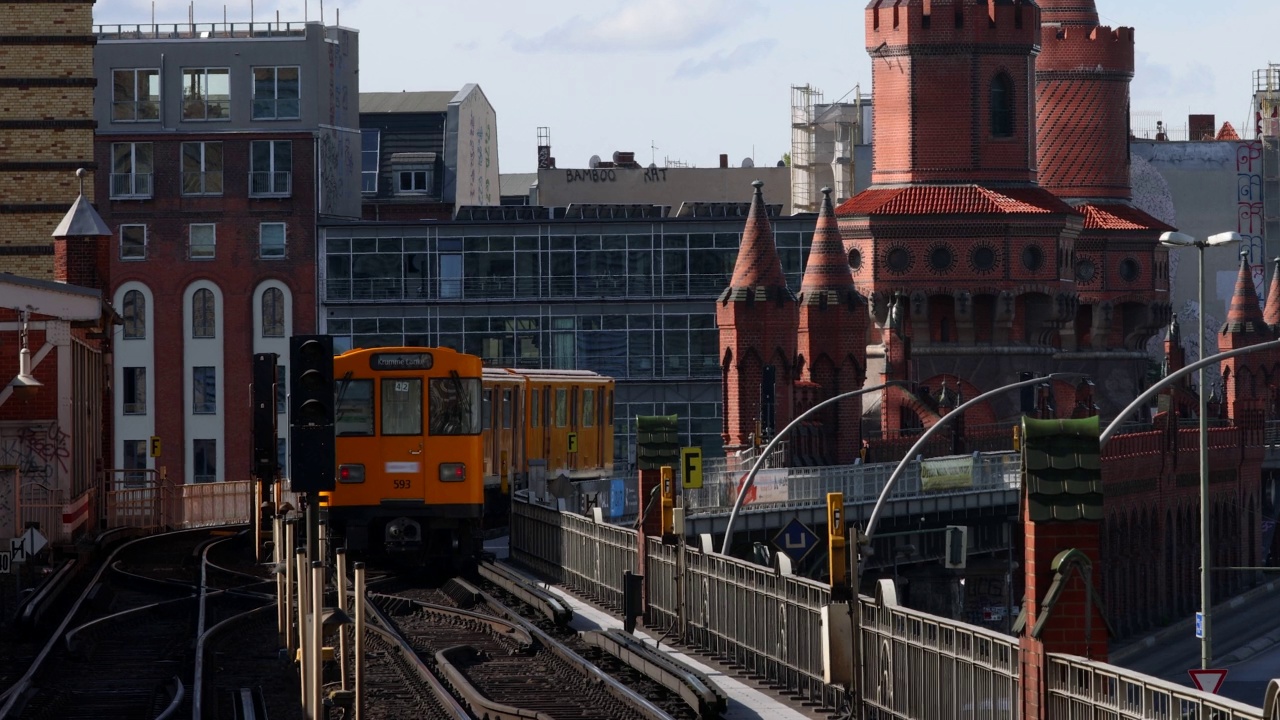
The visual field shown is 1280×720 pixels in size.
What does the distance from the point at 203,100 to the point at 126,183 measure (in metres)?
3.68

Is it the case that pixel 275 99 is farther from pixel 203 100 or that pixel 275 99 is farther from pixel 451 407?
pixel 451 407

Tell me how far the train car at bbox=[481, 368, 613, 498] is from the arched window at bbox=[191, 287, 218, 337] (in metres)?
30.1

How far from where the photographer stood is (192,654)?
22.0 metres

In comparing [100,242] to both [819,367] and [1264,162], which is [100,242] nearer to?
[819,367]

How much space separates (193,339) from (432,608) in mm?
50704

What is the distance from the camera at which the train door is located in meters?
30.4

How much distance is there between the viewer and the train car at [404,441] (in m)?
30.4

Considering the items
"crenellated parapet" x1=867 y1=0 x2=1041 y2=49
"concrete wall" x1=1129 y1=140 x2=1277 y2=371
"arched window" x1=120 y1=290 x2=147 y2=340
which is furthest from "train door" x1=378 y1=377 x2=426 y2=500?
"concrete wall" x1=1129 y1=140 x2=1277 y2=371

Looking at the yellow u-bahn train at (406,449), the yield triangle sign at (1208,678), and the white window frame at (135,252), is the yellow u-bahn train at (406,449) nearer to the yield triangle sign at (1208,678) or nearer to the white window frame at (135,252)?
the yield triangle sign at (1208,678)

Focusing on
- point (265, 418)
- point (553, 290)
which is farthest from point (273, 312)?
point (265, 418)

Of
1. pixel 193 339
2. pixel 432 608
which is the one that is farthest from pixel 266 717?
pixel 193 339

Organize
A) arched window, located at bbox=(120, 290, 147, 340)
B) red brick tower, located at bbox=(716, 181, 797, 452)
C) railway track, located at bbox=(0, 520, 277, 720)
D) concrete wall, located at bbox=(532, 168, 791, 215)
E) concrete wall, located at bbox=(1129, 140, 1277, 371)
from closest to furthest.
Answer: railway track, located at bbox=(0, 520, 277, 720) → red brick tower, located at bbox=(716, 181, 797, 452) → arched window, located at bbox=(120, 290, 147, 340) → concrete wall, located at bbox=(532, 168, 791, 215) → concrete wall, located at bbox=(1129, 140, 1277, 371)

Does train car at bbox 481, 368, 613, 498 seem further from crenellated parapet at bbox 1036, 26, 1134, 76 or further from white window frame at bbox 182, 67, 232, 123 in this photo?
crenellated parapet at bbox 1036, 26, 1134, 76

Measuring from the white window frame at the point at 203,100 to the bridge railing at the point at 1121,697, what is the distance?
64.1 m
